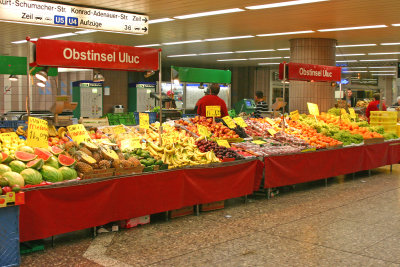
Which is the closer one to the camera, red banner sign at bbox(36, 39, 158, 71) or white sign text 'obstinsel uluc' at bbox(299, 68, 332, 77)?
red banner sign at bbox(36, 39, 158, 71)

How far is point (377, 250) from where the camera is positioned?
5062mm

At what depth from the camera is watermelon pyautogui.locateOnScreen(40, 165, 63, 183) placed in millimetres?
5059

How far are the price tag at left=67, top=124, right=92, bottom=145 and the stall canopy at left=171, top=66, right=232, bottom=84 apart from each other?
18.2 ft

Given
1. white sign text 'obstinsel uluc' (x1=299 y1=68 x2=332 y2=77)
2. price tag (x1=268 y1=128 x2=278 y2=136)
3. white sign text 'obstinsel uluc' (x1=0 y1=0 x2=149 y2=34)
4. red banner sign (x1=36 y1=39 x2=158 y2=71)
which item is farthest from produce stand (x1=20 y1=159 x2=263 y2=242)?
white sign text 'obstinsel uluc' (x1=0 y1=0 x2=149 y2=34)

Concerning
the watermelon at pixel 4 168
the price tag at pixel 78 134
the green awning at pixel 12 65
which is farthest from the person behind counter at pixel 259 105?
the watermelon at pixel 4 168

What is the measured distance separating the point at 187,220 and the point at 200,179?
2.02 ft

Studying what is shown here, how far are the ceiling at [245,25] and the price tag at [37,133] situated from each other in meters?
3.81

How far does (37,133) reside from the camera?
18.2 ft

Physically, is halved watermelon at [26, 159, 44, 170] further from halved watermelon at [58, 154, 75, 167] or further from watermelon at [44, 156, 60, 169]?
halved watermelon at [58, 154, 75, 167]

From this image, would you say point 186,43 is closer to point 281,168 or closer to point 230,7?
point 230,7

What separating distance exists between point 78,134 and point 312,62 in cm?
880

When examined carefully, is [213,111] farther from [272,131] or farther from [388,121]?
[388,121]

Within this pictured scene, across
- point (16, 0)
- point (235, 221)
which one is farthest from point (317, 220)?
point (16, 0)

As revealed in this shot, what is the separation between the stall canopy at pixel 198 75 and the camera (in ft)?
38.5
